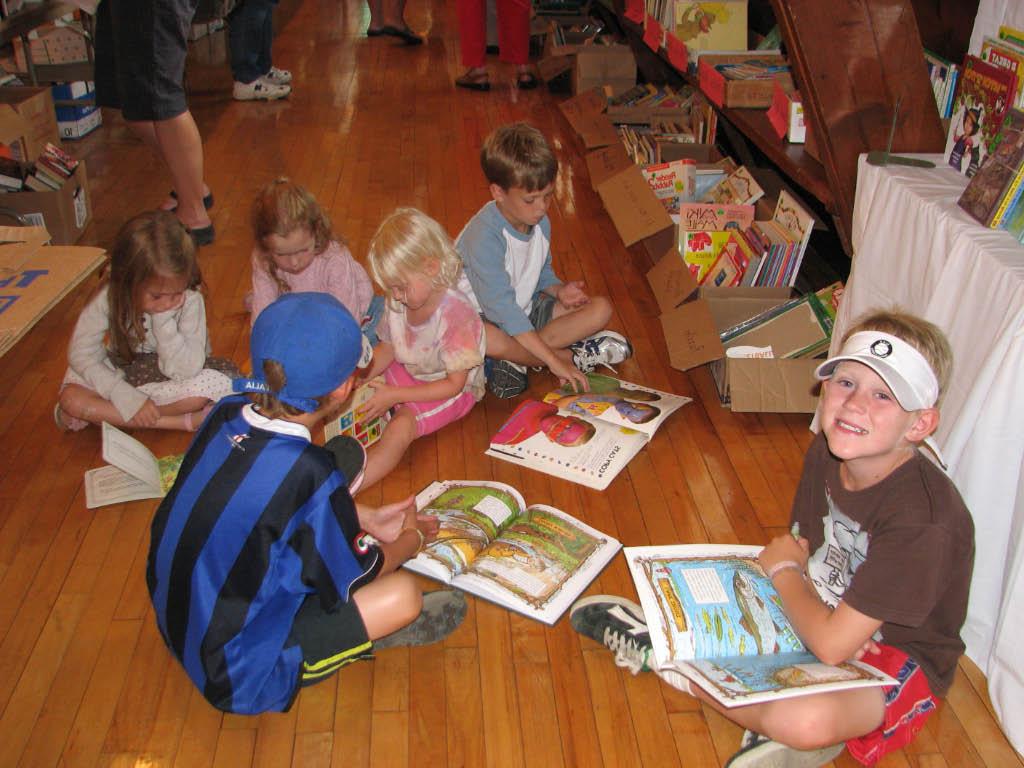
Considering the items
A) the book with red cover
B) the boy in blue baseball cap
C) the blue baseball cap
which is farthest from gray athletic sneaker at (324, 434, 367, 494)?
the book with red cover

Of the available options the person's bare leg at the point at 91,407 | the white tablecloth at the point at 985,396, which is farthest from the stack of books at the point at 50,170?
the white tablecloth at the point at 985,396

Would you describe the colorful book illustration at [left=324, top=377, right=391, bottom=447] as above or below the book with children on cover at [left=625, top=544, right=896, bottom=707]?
below

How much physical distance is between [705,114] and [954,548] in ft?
8.70

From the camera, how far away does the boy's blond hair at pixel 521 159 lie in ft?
7.66

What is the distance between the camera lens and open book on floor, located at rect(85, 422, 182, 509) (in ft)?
6.79

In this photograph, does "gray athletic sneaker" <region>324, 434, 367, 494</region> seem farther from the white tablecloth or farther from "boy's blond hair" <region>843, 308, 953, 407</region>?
the white tablecloth

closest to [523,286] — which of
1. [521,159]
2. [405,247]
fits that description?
[521,159]

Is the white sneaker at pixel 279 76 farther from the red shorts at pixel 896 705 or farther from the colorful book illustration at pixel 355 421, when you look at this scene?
the red shorts at pixel 896 705

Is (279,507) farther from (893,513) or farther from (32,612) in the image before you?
(893,513)

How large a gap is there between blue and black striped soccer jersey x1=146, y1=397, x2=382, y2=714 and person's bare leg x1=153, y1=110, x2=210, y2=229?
217 cm

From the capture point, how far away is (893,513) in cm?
141

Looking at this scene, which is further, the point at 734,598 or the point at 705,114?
the point at 705,114

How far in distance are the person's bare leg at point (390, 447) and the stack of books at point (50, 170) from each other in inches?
70.6

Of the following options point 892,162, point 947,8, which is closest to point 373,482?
point 892,162
